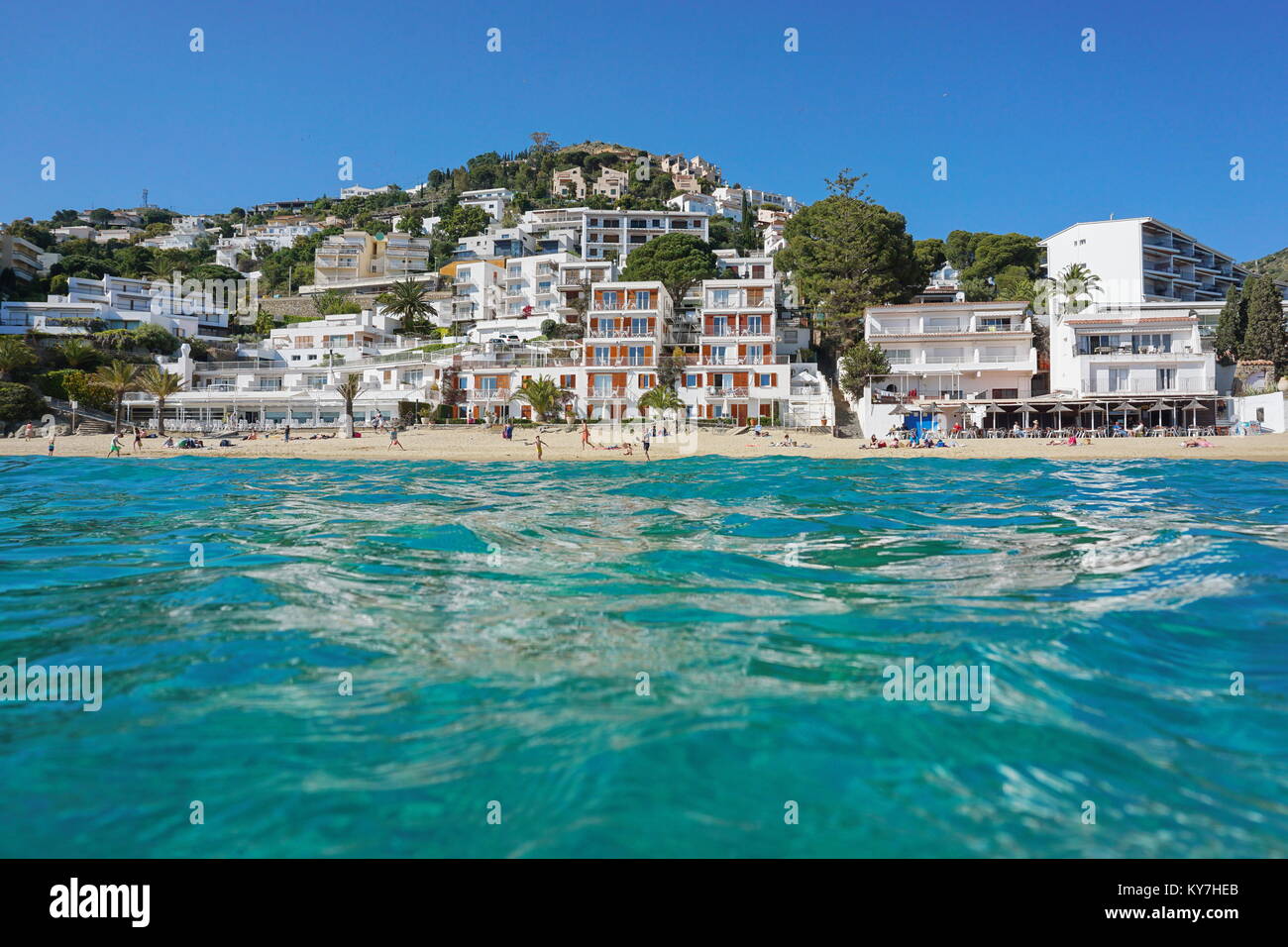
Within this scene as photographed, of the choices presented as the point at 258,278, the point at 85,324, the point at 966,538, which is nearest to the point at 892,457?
the point at 966,538

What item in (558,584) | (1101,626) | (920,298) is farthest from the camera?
(920,298)

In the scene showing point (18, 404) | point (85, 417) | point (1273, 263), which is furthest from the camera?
point (1273, 263)

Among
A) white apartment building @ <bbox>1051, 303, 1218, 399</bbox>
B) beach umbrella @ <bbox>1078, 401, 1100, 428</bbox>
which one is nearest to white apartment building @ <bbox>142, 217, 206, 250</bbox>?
white apartment building @ <bbox>1051, 303, 1218, 399</bbox>

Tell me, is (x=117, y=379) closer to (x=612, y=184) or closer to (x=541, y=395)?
(x=541, y=395)

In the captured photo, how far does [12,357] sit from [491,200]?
9323 centimetres

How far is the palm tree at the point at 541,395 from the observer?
49.3 m

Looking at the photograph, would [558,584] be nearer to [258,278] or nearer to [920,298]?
[920,298]

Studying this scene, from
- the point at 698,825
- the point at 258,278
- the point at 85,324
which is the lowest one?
the point at 698,825

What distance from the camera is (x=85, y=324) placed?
6644cm

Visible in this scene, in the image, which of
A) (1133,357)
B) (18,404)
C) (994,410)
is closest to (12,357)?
(18,404)

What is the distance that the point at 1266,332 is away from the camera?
50.0m

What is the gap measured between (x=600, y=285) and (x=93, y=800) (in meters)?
53.7

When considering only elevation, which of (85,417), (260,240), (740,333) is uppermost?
(260,240)

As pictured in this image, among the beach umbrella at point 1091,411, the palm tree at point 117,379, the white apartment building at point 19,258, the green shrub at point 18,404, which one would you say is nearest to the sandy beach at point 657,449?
the palm tree at point 117,379
